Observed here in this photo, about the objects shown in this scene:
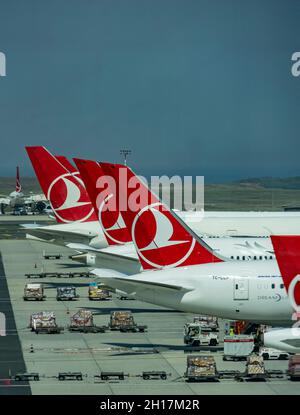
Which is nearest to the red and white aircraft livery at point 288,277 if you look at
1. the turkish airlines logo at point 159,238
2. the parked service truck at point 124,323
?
the turkish airlines logo at point 159,238

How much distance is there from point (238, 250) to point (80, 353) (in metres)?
21.0

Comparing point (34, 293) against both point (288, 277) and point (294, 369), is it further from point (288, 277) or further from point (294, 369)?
point (288, 277)

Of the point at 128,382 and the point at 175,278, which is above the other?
the point at 175,278

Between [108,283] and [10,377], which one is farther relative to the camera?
[108,283]

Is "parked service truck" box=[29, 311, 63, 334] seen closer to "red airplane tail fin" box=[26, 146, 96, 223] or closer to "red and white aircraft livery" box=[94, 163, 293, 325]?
"red and white aircraft livery" box=[94, 163, 293, 325]

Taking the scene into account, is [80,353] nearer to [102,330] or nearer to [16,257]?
[102,330]

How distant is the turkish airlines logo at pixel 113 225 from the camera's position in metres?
80.2

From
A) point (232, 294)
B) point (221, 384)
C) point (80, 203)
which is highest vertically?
point (80, 203)

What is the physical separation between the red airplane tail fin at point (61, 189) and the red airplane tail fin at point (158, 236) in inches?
1764

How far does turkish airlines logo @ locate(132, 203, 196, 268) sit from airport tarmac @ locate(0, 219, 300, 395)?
5.17 m

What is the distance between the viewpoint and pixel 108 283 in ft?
190

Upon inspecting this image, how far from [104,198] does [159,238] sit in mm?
12781

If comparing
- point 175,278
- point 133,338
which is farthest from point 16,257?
point 175,278
